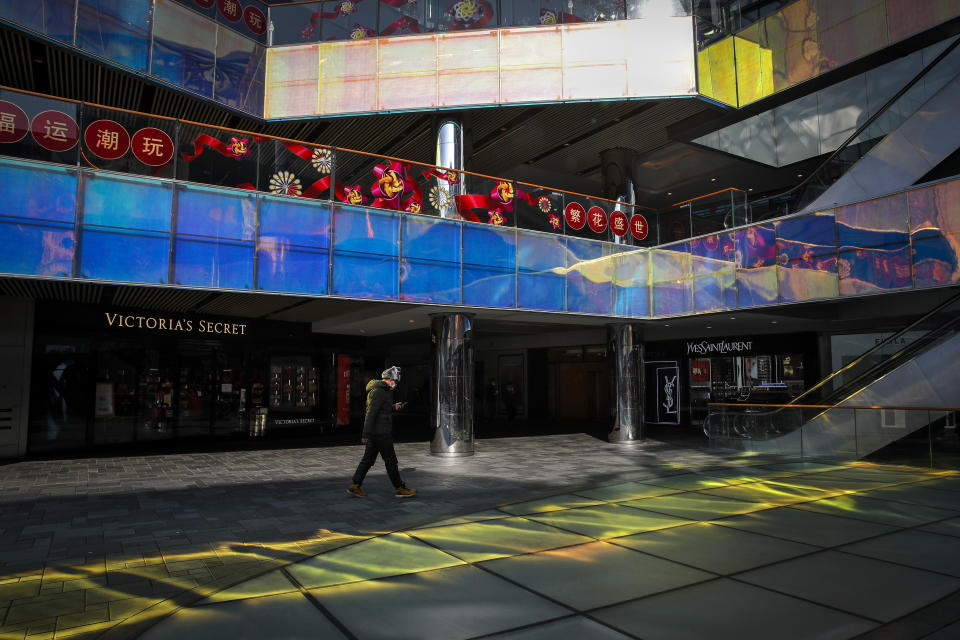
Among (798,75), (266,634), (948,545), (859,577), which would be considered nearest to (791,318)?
(798,75)

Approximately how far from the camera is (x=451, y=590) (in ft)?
15.5

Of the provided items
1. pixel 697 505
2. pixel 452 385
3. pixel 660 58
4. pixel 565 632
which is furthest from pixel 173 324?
pixel 565 632

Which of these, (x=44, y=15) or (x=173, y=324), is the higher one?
(x=44, y=15)

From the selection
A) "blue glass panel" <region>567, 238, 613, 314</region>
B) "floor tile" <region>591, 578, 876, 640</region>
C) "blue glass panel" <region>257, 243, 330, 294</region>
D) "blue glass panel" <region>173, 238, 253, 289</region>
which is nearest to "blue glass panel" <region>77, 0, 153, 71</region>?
"blue glass panel" <region>173, 238, 253, 289</region>

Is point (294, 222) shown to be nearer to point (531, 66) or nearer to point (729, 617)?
point (531, 66)

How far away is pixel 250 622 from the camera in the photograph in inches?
161

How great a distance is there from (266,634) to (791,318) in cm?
1756

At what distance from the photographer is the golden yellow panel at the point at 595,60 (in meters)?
17.3

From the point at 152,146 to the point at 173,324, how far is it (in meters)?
6.43

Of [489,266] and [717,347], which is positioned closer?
[489,266]

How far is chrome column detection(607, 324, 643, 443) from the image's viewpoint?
59.9ft

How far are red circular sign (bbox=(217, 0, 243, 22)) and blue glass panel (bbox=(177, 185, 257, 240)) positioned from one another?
26.8 ft

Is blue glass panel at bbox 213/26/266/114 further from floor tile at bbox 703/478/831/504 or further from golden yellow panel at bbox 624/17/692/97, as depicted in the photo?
floor tile at bbox 703/478/831/504

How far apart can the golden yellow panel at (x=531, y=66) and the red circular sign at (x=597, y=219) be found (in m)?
3.34
